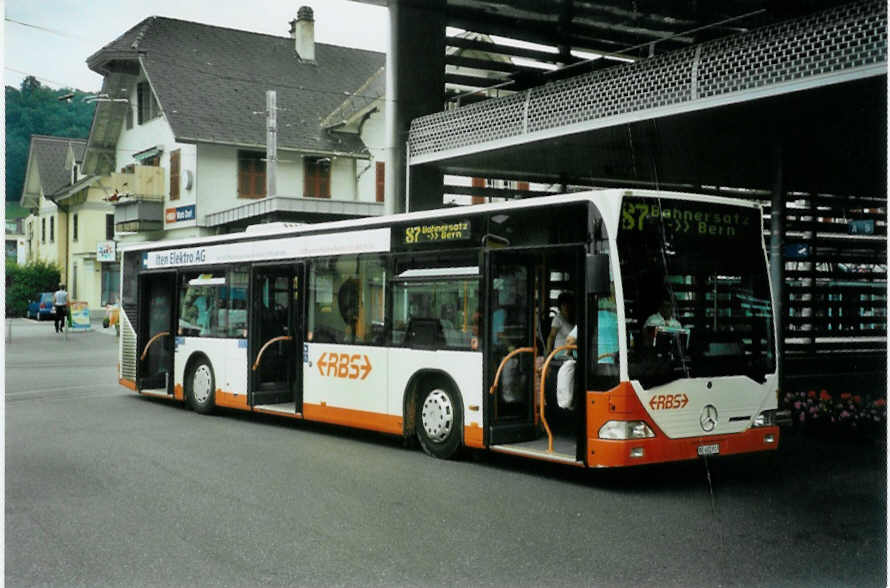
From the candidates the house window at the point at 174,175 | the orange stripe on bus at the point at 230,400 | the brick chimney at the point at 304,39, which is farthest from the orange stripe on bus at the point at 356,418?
the house window at the point at 174,175

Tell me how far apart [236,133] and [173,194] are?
3973 mm

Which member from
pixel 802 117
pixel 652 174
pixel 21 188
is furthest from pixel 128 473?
pixel 652 174

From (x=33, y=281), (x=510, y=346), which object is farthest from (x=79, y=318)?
(x=510, y=346)

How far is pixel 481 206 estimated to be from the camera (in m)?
10.6

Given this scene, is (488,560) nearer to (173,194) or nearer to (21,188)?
(21,188)

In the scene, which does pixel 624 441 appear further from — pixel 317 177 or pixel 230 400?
pixel 317 177

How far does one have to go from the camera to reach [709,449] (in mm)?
9398

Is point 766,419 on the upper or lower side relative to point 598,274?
lower

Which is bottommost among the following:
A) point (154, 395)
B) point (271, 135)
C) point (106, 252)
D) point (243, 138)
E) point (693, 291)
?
point (154, 395)

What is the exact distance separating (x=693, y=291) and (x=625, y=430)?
1.42 metres

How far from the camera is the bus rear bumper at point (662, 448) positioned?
898cm

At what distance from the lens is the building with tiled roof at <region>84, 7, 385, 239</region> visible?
32.3 m

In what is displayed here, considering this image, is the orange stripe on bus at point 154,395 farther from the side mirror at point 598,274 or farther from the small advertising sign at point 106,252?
the small advertising sign at point 106,252

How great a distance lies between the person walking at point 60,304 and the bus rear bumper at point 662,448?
3070 centimetres
